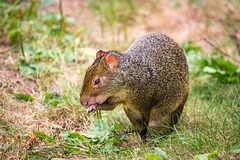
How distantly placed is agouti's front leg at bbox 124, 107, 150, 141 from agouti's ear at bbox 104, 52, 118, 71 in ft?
2.62

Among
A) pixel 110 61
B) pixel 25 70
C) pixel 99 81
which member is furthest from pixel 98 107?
pixel 25 70

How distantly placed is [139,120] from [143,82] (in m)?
0.66

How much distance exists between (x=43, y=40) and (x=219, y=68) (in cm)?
358

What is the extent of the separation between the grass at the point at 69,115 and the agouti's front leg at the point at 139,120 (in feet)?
0.44

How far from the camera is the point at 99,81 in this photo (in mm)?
3668

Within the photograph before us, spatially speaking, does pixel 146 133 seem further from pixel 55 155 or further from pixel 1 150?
pixel 1 150

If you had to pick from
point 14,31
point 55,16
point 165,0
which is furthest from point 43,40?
point 165,0

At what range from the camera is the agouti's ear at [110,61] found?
3705 mm

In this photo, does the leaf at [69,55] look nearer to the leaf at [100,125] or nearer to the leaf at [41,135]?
the leaf at [100,125]

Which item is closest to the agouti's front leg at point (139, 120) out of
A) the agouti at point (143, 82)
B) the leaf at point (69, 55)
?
the agouti at point (143, 82)

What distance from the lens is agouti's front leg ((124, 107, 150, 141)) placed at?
4.17 meters

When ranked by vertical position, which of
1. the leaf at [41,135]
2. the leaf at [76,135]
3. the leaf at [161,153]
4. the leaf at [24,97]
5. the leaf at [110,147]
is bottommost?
the leaf at [110,147]

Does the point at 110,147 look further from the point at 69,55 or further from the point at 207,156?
the point at 69,55

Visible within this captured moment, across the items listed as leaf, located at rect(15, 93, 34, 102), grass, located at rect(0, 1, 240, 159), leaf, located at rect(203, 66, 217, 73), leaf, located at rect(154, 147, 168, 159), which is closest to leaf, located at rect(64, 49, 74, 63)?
grass, located at rect(0, 1, 240, 159)
